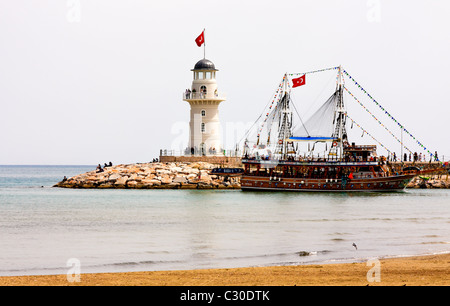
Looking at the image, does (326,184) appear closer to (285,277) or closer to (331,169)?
(331,169)

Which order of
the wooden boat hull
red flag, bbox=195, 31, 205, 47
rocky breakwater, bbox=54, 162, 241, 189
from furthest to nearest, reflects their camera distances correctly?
red flag, bbox=195, 31, 205, 47, rocky breakwater, bbox=54, 162, 241, 189, the wooden boat hull

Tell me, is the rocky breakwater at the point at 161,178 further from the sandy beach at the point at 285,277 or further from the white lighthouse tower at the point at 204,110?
the sandy beach at the point at 285,277

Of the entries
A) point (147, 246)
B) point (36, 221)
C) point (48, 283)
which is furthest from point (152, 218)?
point (48, 283)

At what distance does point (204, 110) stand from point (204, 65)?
507 centimetres

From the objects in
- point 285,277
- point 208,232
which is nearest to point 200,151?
point 208,232

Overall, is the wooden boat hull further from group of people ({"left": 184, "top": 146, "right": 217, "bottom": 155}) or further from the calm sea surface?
the calm sea surface

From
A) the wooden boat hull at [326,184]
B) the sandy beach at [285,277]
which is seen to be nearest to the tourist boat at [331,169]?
the wooden boat hull at [326,184]

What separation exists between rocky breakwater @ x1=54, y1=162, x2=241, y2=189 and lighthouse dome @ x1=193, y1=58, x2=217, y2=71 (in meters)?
10.7

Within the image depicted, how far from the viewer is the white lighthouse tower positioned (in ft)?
262

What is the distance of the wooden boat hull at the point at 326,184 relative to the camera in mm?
73312

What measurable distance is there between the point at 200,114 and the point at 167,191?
11.9 m

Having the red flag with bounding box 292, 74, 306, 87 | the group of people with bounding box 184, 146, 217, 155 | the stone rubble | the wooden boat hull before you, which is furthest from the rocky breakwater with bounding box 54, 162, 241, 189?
the red flag with bounding box 292, 74, 306, 87
